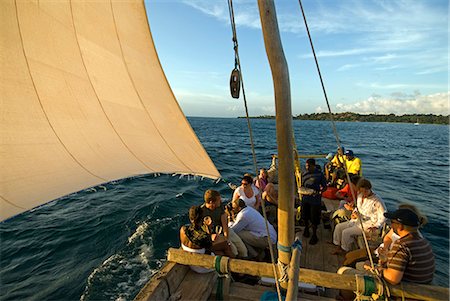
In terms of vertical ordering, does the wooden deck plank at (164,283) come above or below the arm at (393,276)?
below

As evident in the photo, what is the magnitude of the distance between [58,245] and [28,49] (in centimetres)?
735

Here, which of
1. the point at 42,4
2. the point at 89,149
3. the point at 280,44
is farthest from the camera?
the point at 89,149

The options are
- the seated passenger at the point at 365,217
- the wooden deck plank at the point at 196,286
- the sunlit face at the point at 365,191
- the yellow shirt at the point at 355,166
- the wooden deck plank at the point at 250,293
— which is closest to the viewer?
the wooden deck plank at the point at 196,286

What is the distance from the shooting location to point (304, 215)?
5629 mm

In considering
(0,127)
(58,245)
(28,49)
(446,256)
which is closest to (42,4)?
(28,49)

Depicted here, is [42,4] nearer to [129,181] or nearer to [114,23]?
[114,23]

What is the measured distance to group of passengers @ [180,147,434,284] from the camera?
276cm

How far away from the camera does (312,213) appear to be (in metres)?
5.56

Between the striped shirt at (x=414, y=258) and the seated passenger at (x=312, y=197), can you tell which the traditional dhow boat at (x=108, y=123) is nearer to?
the striped shirt at (x=414, y=258)

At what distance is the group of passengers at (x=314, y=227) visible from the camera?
9.06ft

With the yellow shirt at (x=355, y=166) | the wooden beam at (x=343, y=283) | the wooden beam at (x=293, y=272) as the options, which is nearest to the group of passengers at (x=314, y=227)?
the wooden beam at (x=343, y=283)

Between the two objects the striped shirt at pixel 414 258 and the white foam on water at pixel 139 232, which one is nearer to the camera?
the striped shirt at pixel 414 258

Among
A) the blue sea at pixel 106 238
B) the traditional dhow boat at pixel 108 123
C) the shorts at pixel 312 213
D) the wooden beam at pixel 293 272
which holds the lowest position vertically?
the blue sea at pixel 106 238

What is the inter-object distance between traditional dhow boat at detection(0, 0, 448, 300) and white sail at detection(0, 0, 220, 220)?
12 millimetres
